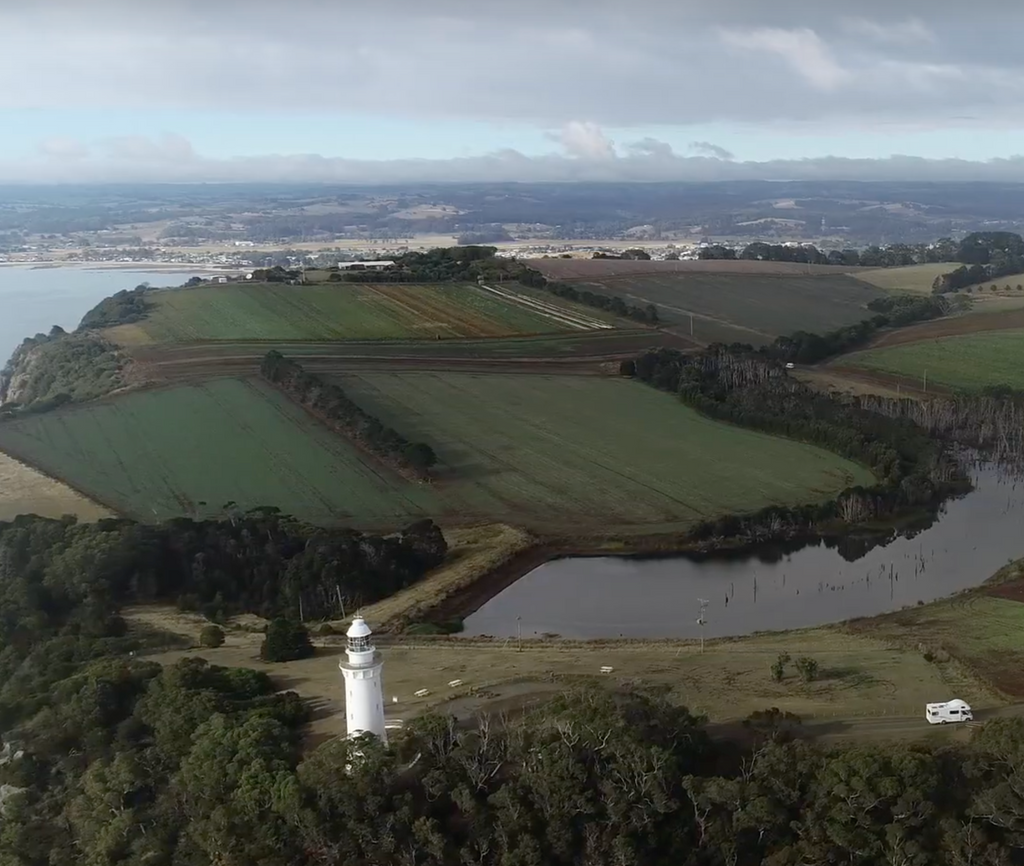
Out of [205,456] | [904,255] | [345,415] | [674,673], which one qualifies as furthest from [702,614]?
[904,255]

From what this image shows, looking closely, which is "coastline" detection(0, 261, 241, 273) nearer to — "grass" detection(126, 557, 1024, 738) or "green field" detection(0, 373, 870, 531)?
"green field" detection(0, 373, 870, 531)

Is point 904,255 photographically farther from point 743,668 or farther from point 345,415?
point 743,668

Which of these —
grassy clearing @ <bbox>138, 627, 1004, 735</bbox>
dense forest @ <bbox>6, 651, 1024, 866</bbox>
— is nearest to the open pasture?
grassy clearing @ <bbox>138, 627, 1004, 735</bbox>

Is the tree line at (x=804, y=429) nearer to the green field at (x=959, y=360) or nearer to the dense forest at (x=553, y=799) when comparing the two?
the green field at (x=959, y=360)

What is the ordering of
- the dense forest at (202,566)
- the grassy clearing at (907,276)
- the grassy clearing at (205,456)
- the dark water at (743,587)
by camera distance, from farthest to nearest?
the grassy clearing at (907,276) → the grassy clearing at (205,456) → the dark water at (743,587) → the dense forest at (202,566)

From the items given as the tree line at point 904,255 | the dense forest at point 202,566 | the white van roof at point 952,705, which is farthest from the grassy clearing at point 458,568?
the tree line at point 904,255
